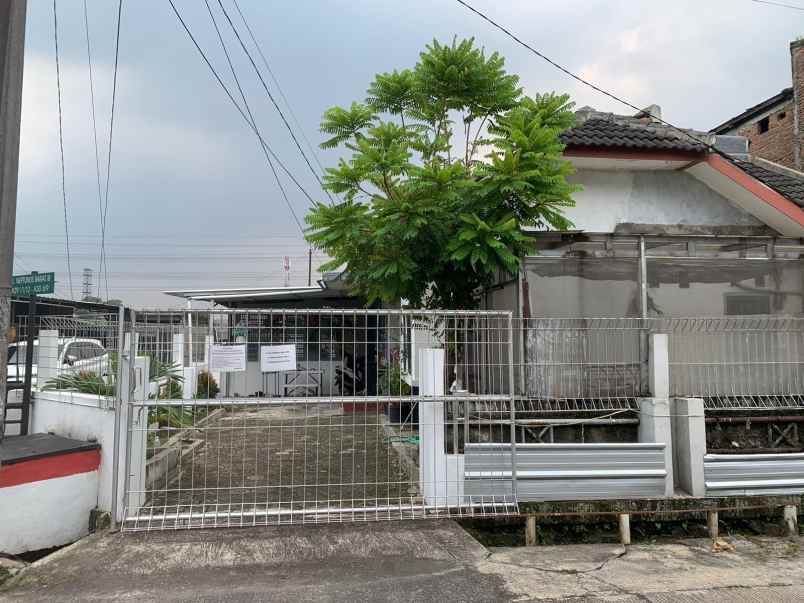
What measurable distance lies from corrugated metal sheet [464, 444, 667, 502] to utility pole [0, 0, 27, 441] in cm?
390

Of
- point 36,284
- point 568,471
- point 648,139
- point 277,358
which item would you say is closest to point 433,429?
point 568,471

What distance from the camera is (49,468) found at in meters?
5.25

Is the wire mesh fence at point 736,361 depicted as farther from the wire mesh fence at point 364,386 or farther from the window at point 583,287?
the window at point 583,287

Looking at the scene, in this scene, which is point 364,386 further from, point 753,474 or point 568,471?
point 753,474

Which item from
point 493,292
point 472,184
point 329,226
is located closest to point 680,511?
point 493,292

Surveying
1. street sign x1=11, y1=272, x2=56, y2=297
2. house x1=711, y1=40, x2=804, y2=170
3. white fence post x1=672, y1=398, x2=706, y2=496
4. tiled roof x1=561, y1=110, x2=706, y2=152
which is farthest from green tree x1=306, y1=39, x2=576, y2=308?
house x1=711, y1=40, x2=804, y2=170

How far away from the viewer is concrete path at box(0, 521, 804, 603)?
4125mm

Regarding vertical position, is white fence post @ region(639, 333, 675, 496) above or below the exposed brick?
below

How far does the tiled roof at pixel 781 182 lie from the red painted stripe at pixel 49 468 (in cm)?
823

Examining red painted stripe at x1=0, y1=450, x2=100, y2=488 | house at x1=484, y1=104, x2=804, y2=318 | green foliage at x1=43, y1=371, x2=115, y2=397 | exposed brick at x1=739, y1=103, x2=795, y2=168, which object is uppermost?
exposed brick at x1=739, y1=103, x2=795, y2=168

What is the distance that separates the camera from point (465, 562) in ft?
15.3

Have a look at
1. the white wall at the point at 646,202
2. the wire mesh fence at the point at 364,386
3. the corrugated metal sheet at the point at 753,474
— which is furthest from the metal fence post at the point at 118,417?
the corrugated metal sheet at the point at 753,474

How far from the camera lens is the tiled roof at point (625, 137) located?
755cm

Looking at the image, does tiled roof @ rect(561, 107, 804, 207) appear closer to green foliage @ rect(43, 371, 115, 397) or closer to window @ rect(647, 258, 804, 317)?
window @ rect(647, 258, 804, 317)
